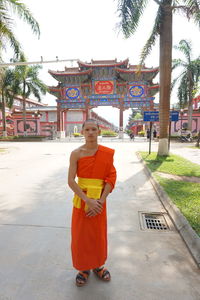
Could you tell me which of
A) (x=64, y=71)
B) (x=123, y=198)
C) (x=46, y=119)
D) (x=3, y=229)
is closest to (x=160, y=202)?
(x=123, y=198)

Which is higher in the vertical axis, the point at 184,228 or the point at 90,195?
the point at 90,195

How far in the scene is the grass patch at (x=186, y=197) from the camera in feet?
8.21

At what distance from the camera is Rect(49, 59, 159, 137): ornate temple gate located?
24672mm

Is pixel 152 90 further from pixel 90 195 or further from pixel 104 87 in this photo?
pixel 90 195

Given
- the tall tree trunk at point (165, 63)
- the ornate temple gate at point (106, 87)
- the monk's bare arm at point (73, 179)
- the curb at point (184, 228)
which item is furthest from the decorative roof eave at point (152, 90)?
the monk's bare arm at point (73, 179)

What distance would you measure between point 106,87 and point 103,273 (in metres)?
25.8

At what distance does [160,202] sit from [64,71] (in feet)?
92.3

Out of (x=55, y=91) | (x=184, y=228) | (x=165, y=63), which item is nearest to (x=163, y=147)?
(x=165, y=63)

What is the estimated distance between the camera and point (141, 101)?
2483cm

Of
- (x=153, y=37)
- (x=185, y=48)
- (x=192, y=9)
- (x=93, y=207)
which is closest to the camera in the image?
(x=93, y=207)

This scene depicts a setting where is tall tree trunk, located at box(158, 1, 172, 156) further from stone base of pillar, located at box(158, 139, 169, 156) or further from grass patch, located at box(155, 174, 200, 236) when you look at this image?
grass patch, located at box(155, 174, 200, 236)

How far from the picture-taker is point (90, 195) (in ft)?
4.86

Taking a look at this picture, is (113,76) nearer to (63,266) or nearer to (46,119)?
(46,119)

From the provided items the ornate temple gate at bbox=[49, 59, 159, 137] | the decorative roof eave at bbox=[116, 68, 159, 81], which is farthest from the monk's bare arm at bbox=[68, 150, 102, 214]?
the decorative roof eave at bbox=[116, 68, 159, 81]
